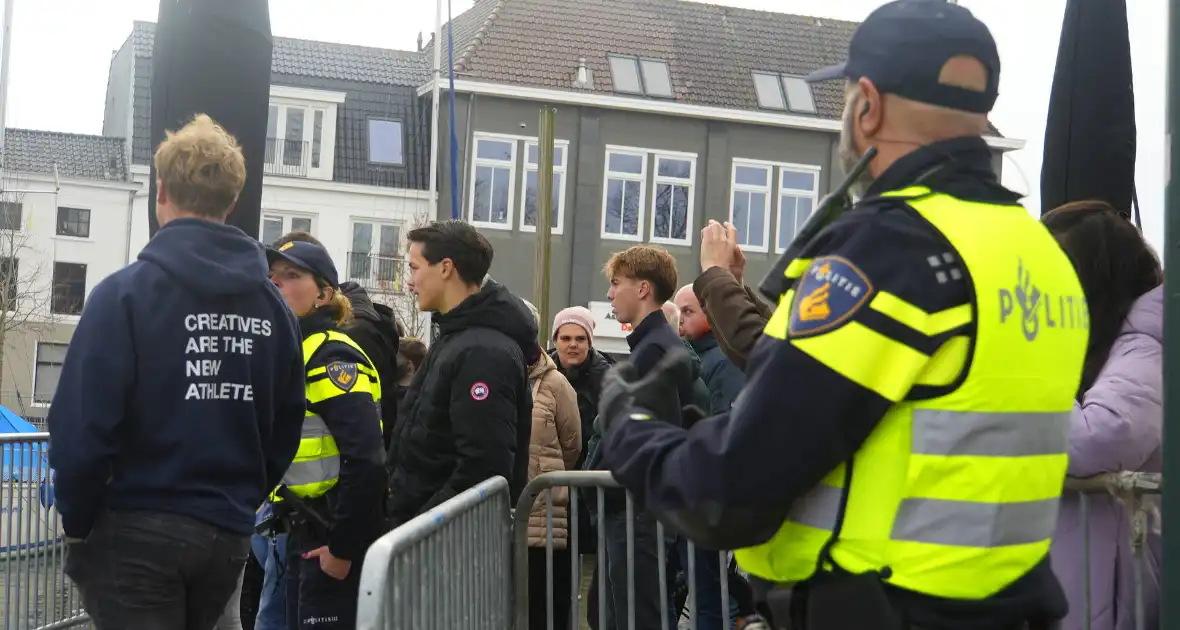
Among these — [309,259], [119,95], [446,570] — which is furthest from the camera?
[119,95]

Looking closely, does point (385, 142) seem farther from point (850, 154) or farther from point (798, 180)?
point (850, 154)

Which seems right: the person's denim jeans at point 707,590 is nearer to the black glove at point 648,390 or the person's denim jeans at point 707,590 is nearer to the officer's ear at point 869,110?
the black glove at point 648,390

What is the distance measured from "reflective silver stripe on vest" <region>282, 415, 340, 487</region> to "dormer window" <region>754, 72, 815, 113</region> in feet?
100.0

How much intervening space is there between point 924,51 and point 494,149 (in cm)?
3054

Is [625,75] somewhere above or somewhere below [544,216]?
above

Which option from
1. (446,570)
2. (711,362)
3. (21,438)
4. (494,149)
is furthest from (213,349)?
(494,149)

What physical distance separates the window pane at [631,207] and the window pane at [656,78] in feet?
7.71

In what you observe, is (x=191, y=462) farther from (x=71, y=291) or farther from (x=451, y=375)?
(x=71, y=291)

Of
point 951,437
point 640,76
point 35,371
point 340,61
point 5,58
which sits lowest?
point 35,371

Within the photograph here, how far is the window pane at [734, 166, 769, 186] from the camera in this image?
34.3 m

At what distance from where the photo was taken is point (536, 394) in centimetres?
666

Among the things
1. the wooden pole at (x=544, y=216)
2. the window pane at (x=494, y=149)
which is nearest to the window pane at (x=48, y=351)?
the window pane at (x=494, y=149)

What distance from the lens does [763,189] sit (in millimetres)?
34500

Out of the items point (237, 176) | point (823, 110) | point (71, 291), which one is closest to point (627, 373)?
point (237, 176)
